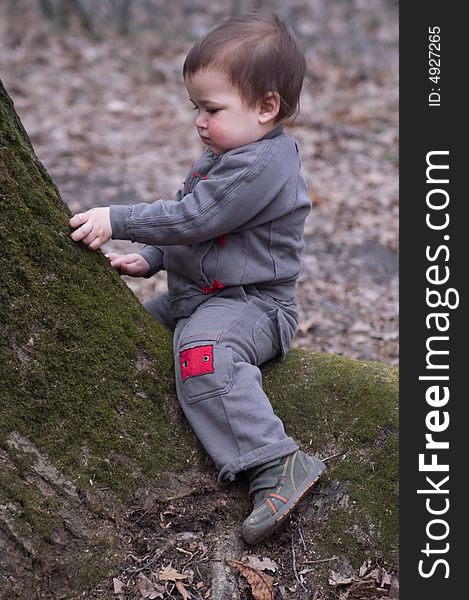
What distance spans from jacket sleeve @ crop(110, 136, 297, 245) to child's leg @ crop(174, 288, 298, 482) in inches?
15.6

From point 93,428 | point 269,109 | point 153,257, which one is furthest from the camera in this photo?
point 153,257

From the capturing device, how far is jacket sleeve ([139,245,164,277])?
368 centimetres

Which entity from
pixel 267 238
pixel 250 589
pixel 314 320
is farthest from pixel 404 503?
pixel 314 320

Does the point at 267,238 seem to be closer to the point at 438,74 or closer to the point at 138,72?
the point at 438,74

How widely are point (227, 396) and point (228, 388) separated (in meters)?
0.03

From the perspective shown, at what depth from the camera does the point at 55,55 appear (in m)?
14.4

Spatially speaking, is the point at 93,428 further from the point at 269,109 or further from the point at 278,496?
the point at 269,109

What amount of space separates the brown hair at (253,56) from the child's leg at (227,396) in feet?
3.25

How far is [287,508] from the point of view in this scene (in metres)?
2.86

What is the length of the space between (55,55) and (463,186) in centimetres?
1252

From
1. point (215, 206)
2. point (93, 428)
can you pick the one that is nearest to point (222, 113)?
point (215, 206)

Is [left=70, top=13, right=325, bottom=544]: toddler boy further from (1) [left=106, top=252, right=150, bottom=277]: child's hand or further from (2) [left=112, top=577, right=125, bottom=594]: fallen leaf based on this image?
(2) [left=112, top=577, right=125, bottom=594]: fallen leaf

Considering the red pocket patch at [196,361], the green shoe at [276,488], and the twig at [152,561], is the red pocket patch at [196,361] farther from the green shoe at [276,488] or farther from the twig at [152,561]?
the twig at [152,561]

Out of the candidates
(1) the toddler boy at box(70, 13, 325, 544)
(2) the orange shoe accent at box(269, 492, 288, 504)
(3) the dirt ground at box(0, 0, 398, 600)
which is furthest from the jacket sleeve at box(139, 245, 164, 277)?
(2) the orange shoe accent at box(269, 492, 288, 504)
